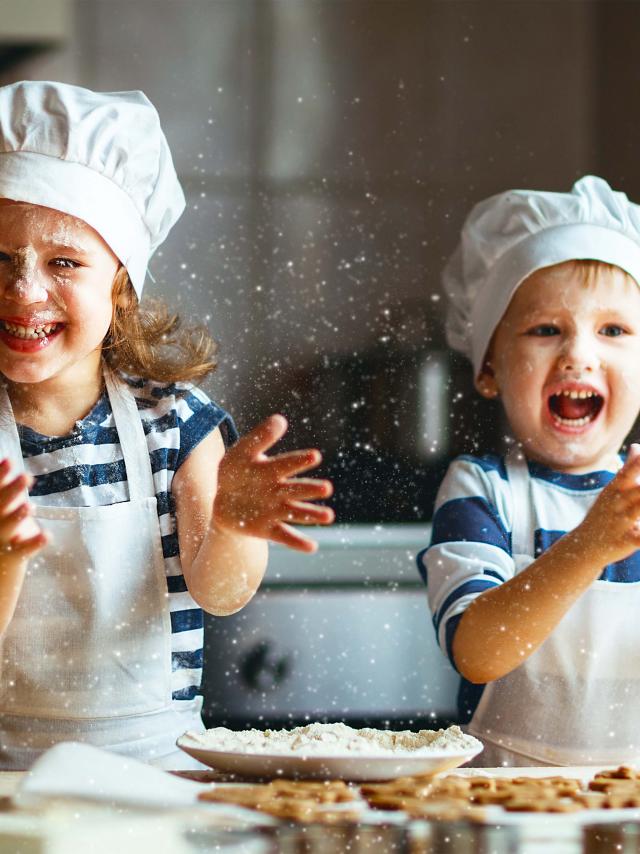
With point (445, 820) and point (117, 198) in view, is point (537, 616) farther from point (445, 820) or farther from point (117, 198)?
point (117, 198)

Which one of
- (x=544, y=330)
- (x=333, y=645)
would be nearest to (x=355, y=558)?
(x=333, y=645)

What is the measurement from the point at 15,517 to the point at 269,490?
0.30ft

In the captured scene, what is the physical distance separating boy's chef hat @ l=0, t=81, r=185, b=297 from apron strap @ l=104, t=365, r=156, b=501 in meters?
0.05

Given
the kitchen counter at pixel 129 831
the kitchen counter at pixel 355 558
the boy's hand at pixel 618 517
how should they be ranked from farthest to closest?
1. the kitchen counter at pixel 355 558
2. the boy's hand at pixel 618 517
3. the kitchen counter at pixel 129 831

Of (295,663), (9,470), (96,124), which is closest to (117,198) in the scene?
(96,124)

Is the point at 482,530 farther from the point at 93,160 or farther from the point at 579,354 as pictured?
the point at 93,160

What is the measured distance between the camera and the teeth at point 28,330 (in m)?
0.42

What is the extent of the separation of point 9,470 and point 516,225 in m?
0.29

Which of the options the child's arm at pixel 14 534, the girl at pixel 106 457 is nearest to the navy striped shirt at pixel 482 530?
the girl at pixel 106 457

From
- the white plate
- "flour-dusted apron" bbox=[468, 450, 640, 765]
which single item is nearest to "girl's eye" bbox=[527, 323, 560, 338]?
"flour-dusted apron" bbox=[468, 450, 640, 765]

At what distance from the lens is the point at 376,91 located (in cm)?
56

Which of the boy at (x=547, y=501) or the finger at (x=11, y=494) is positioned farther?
the boy at (x=547, y=501)

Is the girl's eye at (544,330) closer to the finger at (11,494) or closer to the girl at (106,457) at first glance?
the girl at (106,457)

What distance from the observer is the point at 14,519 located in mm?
376
